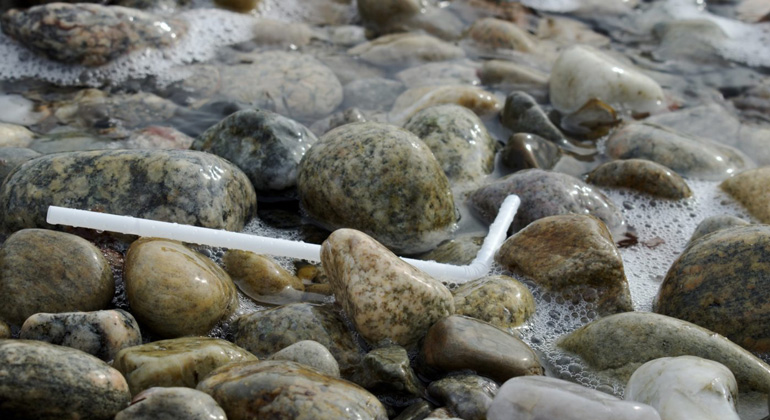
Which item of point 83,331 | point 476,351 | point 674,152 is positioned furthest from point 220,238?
point 674,152

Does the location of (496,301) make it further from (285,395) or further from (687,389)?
(285,395)

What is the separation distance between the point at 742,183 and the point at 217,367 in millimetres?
3759

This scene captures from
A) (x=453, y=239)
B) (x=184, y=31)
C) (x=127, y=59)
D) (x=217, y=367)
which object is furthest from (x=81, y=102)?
(x=217, y=367)

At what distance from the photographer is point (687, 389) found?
263cm

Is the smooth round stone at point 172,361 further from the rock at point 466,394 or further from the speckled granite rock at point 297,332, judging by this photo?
the rock at point 466,394

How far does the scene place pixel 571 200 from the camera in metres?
4.37

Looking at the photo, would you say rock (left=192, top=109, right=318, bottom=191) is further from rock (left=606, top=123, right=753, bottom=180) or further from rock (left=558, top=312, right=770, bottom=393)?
rock (left=606, top=123, right=753, bottom=180)

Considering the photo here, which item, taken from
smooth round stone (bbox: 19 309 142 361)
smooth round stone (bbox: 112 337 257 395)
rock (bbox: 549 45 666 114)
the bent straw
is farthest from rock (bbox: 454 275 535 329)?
rock (bbox: 549 45 666 114)

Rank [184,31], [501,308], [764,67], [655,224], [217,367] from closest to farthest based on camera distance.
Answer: [217,367] < [501,308] < [655,224] < [184,31] < [764,67]

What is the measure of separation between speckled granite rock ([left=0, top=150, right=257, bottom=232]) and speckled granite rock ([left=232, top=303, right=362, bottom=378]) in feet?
2.69

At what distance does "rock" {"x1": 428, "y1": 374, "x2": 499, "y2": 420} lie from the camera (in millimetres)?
2752

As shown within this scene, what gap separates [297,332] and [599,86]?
4.00 meters

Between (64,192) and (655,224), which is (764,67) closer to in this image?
(655,224)

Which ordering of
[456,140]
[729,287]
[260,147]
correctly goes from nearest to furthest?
[729,287]
[260,147]
[456,140]
